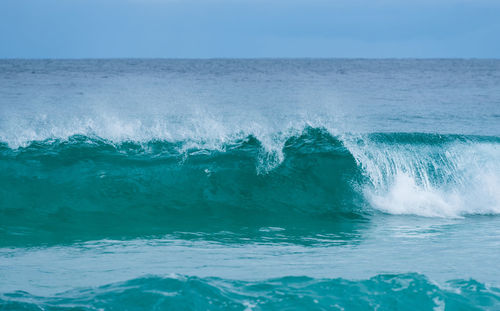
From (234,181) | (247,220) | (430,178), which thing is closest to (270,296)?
(247,220)

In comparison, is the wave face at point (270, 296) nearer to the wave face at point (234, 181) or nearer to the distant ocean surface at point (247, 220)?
the distant ocean surface at point (247, 220)

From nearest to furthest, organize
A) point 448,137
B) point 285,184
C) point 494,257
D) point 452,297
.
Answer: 1. point 452,297
2. point 494,257
3. point 285,184
4. point 448,137

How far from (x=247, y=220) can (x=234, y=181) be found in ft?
5.08

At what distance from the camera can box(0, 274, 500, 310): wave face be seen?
4.65 metres

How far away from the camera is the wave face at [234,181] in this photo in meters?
9.27

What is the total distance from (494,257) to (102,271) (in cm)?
439

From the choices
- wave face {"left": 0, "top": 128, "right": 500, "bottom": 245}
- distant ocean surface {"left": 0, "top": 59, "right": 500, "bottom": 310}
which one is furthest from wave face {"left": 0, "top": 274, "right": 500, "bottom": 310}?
wave face {"left": 0, "top": 128, "right": 500, "bottom": 245}

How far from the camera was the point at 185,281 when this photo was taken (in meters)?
5.00

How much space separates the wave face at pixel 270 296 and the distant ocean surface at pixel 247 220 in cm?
2

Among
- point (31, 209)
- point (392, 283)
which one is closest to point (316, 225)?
A: point (392, 283)

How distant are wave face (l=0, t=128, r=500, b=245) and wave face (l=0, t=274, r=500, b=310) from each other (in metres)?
3.51

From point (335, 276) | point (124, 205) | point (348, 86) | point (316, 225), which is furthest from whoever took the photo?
point (348, 86)

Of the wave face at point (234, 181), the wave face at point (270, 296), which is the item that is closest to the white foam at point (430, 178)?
the wave face at point (234, 181)

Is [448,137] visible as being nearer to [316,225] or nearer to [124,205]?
[316,225]
